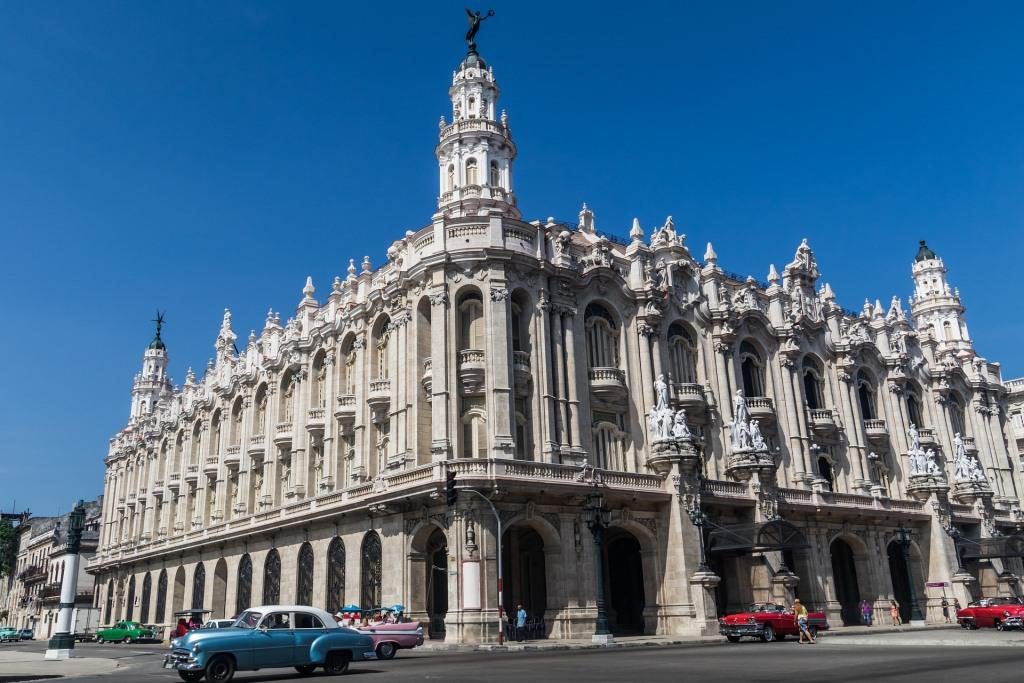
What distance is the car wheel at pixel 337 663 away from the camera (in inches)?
790

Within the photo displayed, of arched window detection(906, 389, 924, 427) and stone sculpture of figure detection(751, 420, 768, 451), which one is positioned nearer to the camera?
stone sculpture of figure detection(751, 420, 768, 451)

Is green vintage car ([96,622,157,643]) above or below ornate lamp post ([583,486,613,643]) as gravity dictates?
below

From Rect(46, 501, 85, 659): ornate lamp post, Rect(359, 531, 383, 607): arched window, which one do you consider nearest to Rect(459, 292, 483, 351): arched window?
Rect(359, 531, 383, 607): arched window

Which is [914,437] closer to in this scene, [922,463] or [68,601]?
[922,463]

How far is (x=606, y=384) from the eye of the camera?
4181 cm

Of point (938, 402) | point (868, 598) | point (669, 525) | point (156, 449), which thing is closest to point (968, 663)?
point (669, 525)

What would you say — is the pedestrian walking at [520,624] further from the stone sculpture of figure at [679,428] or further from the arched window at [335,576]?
the stone sculpture of figure at [679,428]

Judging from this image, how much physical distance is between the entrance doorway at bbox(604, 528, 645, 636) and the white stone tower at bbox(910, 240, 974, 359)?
37.3 m

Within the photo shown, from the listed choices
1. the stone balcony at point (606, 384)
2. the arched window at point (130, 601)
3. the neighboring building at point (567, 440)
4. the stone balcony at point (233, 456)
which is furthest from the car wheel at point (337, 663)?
the arched window at point (130, 601)

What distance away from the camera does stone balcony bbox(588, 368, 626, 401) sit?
41812mm

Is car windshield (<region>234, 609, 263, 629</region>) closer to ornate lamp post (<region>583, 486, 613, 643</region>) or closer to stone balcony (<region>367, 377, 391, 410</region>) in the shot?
ornate lamp post (<region>583, 486, 613, 643</region>)

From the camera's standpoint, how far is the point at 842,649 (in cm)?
2417

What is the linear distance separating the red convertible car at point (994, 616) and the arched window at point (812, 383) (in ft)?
59.1

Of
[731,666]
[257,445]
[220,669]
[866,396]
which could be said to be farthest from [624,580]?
[220,669]
